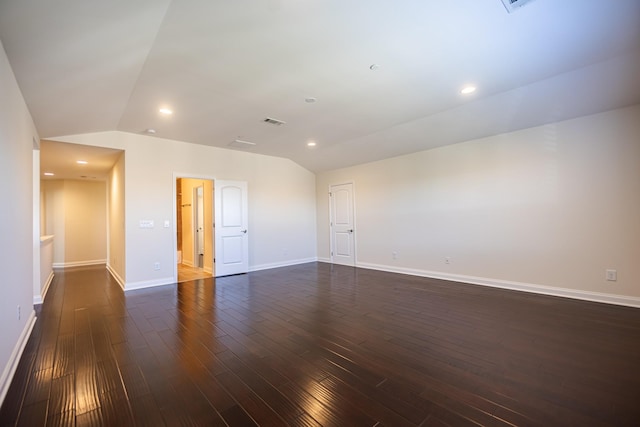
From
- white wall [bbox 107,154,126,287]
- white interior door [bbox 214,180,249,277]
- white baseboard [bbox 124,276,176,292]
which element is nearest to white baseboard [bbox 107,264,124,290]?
white wall [bbox 107,154,126,287]

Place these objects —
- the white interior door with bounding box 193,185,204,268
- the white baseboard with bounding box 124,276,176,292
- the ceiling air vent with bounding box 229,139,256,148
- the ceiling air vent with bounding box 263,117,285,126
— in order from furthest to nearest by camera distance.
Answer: the white interior door with bounding box 193,185,204,268 < the ceiling air vent with bounding box 229,139,256,148 < the white baseboard with bounding box 124,276,176,292 < the ceiling air vent with bounding box 263,117,285,126

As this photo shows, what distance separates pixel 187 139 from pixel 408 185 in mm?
4518

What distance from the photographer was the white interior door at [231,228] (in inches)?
236

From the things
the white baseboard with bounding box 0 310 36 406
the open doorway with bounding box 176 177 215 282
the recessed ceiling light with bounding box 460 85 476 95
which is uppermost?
the recessed ceiling light with bounding box 460 85 476 95

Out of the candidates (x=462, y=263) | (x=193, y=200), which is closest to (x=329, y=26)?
(x=462, y=263)

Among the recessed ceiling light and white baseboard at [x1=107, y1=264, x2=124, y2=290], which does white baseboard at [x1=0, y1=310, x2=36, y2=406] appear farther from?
the recessed ceiling light

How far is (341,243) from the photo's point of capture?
23.9 ft

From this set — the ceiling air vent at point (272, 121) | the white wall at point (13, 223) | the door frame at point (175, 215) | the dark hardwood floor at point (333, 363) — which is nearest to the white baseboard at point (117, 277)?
the door frame at point (175, 215)

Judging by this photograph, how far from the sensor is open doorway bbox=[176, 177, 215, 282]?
20.7 ft

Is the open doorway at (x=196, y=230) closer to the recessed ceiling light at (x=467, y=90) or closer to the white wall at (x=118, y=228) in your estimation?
the white wall at (x=118, y=228)

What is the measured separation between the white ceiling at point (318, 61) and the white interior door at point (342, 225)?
112 inches

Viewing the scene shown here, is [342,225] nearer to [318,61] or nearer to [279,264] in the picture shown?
[279,264]

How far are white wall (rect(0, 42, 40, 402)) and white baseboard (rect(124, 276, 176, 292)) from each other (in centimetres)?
171

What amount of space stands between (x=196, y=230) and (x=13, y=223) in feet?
16.1
